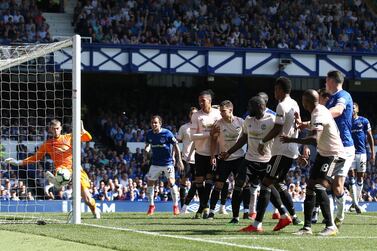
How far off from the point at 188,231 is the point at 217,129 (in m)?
4.02

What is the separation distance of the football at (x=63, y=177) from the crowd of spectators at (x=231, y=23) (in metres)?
21.3

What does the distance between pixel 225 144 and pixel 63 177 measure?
3427mm

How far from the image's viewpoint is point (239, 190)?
659 inches

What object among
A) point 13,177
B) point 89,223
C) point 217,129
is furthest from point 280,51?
point 89,223

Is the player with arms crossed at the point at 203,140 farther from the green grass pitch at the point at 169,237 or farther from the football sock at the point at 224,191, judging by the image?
the green grass pitch at the point at 169,237

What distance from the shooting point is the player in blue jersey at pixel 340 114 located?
14.6 m

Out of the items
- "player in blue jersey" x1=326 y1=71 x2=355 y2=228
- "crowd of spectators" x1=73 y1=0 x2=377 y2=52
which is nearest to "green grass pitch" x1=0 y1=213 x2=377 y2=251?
"player in blue jersey" x1=326 y1=71 x2=355 y2=228

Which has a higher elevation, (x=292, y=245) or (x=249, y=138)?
(x=249, y=138)

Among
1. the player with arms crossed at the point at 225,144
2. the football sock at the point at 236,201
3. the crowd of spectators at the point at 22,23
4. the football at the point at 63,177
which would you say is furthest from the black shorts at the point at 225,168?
the crowd of spectators at the point at 22,23

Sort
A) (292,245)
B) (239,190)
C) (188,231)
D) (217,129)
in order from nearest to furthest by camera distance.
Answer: (292,245), (188,231), (239,190), (217,129)

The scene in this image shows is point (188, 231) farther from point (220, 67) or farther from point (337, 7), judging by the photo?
point (337, 7)

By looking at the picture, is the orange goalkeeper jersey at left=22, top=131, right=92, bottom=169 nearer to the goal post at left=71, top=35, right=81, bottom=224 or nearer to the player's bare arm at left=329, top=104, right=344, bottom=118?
the goal post at left=71, top=35, right=81, bottom=224

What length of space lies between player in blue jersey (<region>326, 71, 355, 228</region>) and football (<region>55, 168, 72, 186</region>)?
443 centimetres

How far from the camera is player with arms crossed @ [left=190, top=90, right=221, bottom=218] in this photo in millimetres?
18750
